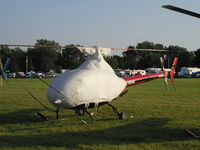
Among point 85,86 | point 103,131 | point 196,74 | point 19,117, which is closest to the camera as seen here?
point 103,131

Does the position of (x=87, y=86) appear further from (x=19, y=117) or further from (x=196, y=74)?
(x=196, y=74)

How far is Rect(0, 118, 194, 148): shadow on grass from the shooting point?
6.26 meters

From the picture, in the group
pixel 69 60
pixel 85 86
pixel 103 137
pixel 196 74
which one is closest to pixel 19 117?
pixel 85 86

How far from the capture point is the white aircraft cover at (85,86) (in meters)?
7.98

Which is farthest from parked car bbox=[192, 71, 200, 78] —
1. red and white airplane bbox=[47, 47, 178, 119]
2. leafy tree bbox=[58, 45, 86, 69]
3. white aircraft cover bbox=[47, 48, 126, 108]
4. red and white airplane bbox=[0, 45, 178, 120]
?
white aircraft cover bbox=[47, 48, 126, 108]

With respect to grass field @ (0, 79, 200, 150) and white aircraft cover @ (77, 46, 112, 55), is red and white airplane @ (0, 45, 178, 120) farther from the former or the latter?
grass field @ (0, 79, 200, 150)

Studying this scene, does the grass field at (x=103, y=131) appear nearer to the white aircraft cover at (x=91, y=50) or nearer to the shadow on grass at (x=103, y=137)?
the shadow on grass at (x=103, y=137)

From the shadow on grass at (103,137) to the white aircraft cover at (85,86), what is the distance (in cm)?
111

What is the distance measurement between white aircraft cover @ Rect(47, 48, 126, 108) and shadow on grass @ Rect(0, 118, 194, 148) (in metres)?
1.11

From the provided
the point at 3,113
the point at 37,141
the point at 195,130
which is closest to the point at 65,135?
the point at 37,141

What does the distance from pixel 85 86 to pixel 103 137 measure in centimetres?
193

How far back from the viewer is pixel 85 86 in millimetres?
8242

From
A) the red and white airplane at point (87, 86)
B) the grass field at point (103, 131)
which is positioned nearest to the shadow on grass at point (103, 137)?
the grass field at point (103, 131)

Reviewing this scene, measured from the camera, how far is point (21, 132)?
7.46 metres
